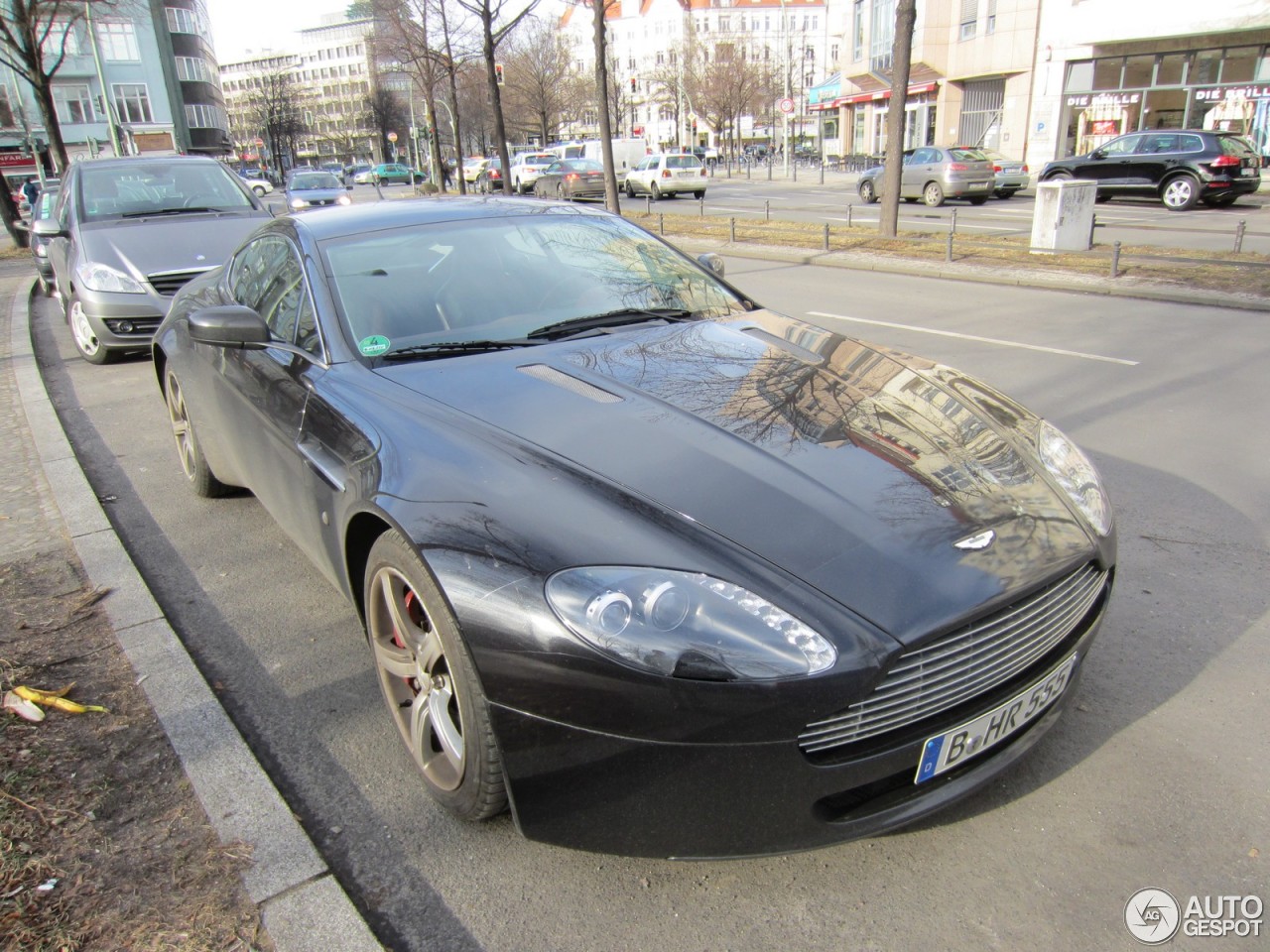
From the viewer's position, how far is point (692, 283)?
→ 404 cm

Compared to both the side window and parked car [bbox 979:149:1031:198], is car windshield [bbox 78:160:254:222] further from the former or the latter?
parked car [bbox 979:149:1031:198]

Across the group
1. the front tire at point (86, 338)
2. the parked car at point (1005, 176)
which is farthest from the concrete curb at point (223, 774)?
the parked car at point (1005, 176)

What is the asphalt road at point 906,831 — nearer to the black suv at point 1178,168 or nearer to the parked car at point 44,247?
the parked car at point 44,247

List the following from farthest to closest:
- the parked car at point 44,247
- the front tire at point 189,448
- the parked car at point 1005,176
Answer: the parked car at point 1005,176 → the parked car at point 44,247 → the front tire at point 189,448

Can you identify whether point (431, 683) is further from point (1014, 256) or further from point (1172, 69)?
point (1172, 69)

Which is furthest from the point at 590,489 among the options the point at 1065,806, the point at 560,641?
the point at 1065,806

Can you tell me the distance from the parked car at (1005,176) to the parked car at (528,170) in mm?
20195

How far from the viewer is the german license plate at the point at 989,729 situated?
2.12 meters

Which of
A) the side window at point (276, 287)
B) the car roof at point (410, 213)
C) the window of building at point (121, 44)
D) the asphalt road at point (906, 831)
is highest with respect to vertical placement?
the window of building at point (121, 44)

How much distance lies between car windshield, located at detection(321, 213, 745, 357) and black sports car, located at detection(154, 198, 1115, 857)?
0.02 meters

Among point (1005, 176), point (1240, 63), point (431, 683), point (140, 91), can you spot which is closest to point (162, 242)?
point (431, 683)

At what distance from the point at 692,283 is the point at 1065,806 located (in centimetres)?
252

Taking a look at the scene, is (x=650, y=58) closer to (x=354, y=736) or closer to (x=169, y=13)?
(x=169, y=13)

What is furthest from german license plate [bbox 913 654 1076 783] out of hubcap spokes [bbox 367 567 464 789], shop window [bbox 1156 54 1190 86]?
shop window [bbox 1156 54 1190 86]
